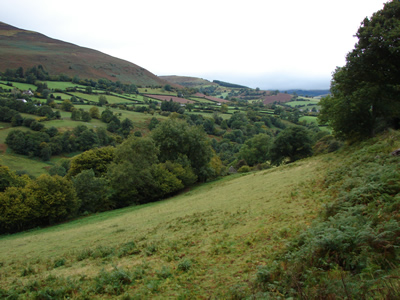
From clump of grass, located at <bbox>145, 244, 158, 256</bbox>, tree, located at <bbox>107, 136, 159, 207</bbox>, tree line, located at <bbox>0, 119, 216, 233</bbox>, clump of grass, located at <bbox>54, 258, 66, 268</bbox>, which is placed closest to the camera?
clump of grass, located at <bbox>145, 244, 158, 256</bbox>

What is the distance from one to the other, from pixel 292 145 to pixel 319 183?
37291 mm

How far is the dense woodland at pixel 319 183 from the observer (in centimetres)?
583

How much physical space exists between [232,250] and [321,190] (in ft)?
26.0

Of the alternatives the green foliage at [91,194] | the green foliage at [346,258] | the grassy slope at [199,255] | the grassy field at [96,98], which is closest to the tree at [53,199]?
the green foliage at [91,194]

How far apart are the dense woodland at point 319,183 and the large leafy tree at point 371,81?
0.10 m

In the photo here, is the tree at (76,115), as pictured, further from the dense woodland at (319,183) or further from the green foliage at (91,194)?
the green foliage at (91,194)

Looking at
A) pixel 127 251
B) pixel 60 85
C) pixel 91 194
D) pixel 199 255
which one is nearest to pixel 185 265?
pixel 199 255

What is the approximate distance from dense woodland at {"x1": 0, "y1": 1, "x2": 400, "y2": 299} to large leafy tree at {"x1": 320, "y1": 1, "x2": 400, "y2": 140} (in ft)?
0.32

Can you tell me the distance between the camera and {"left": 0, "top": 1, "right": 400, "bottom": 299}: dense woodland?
583cm

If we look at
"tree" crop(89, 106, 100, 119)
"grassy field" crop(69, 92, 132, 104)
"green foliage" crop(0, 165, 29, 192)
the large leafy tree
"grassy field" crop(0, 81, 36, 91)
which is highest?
the large leafy tree

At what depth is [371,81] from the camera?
984 inches

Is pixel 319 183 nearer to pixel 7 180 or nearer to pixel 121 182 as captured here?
pixel 121 182

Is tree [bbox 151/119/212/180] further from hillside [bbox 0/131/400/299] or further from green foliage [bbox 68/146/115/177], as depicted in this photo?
hillside [bbox 0/131/400/299]

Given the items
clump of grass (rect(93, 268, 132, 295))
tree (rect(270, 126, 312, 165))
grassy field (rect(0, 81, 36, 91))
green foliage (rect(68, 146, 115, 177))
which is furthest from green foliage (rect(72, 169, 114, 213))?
grassy field (rect(0, 81, 36, 91))
